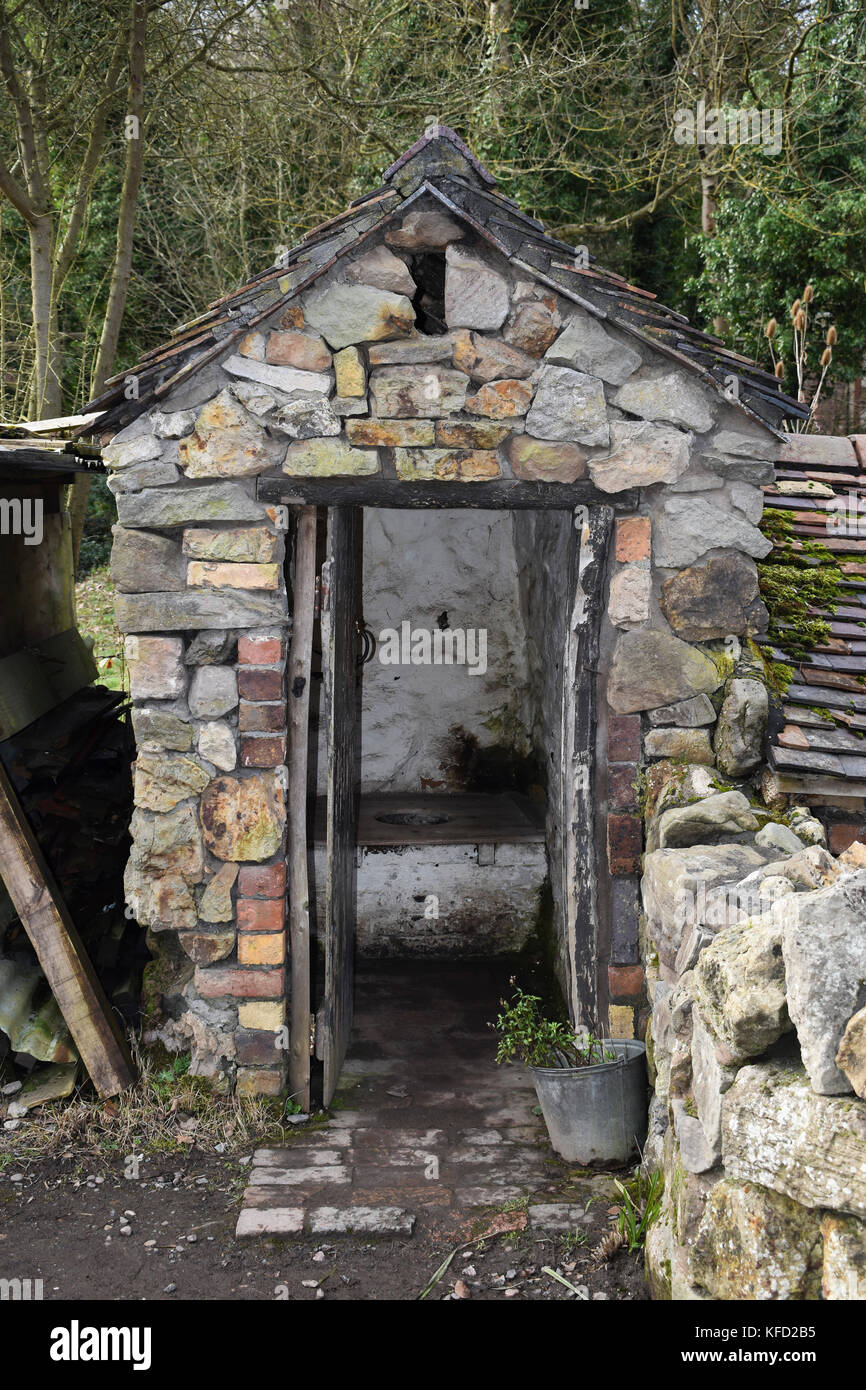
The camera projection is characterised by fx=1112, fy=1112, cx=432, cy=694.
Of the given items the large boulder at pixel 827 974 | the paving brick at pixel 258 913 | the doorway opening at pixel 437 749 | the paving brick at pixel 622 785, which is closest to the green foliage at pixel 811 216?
the doorway opening at pixel 437 749

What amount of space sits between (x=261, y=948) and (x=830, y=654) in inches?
111

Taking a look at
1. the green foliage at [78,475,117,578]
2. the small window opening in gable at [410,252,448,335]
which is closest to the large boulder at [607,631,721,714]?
the small window opening in gable at [410,252,448,335]

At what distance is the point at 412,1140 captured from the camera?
4.85 metres

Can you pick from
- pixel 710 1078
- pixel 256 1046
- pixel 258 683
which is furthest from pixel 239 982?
pixel 710 1078

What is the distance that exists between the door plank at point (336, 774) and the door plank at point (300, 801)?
3.3 inches

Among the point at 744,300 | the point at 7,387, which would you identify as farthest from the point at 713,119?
the point at 7,387

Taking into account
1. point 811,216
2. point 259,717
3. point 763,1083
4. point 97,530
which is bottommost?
point 763,1083

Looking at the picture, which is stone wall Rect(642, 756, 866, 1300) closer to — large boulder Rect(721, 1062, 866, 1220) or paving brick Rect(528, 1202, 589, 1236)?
large boulder Rect(721, 1062, 866, 1220)

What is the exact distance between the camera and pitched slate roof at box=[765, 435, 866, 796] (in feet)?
14.6

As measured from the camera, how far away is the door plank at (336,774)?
485 cm

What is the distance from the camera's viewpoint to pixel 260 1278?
3916 mm

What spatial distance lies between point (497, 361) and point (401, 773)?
442 cm

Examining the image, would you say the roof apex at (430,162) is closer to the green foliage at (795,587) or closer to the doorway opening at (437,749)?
the doorway opening at (437,749)

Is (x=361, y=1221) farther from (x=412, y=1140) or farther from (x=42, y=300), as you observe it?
(x=42, y=300)
